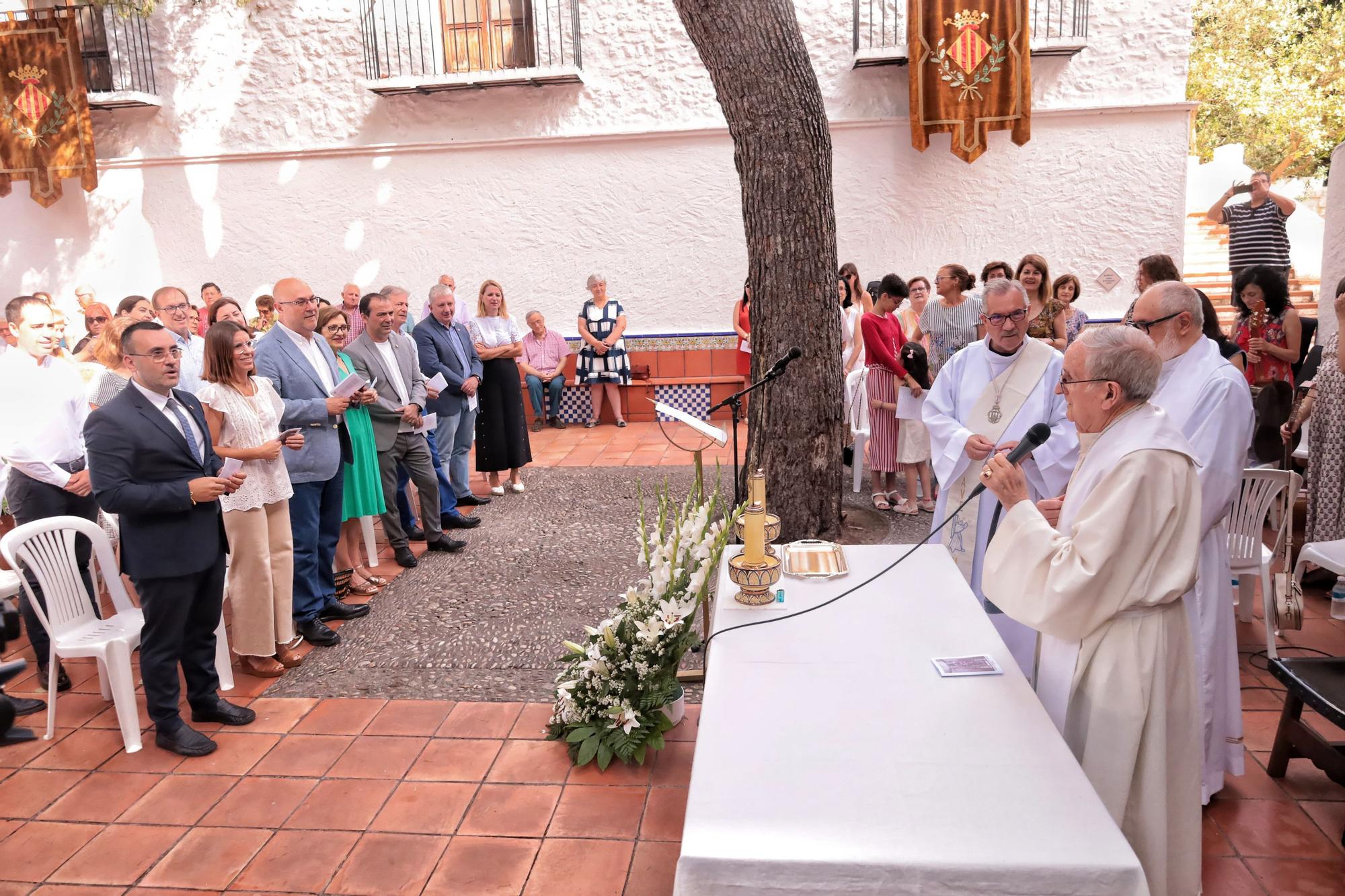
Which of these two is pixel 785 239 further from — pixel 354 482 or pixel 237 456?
pixel 237 456

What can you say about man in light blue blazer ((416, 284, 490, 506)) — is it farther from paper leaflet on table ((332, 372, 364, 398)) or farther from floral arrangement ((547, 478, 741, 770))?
floral arrangement ((547, 478, 741, 770))

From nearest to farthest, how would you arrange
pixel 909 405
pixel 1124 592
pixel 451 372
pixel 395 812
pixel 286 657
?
pixel 1124 592
pixel 395 812
pixel 286 657
pixel 909 405
pixel 451 372

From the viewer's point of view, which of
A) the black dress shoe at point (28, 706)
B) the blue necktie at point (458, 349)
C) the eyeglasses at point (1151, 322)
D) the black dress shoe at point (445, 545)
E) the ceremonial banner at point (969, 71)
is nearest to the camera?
the eyeglasses at point (1151, 322)

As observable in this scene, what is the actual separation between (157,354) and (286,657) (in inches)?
68.0

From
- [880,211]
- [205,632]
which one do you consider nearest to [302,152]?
[880,211]

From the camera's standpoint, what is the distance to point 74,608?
418 centimetres

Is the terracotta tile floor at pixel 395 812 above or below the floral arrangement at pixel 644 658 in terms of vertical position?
below

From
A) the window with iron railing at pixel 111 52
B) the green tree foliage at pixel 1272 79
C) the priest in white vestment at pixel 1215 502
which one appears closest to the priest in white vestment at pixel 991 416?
the priest in white vestment at pixel 1215 502

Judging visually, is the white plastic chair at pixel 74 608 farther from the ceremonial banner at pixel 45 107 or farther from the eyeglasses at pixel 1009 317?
the ceremonial banner at pixel 45 107

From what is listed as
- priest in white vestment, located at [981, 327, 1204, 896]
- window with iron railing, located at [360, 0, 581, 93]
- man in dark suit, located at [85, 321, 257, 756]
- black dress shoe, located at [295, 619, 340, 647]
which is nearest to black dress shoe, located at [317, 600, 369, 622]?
black dress shoe, located at [295, 619, 340, 647]

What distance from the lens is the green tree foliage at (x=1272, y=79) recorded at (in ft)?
68.5

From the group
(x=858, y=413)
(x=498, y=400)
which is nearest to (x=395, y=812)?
(x=498, y=400)

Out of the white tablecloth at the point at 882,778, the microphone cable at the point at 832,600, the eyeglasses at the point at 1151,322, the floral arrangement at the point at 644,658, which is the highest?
the eyeglasses at the point at 1151,322

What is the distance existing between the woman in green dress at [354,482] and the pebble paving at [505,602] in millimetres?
247
